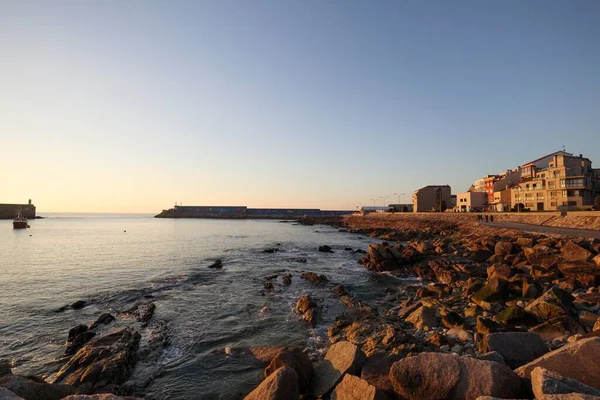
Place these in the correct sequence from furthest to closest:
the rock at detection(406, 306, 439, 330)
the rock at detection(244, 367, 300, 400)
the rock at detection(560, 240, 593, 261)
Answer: the rock at detection(560, 240, 593, 261)
the rock at detection(406, 306, 439, 330)
the rock at detection(244, 367, 300, 400)

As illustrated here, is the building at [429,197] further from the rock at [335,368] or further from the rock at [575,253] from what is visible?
the rock at [335,368]

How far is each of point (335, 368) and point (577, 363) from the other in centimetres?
427

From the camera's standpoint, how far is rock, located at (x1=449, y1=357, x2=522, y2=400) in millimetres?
4535

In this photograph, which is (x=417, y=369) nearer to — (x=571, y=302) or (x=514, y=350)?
(x=514, y=350)

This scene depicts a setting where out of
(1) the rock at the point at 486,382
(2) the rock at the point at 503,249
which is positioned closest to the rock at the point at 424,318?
(1) the rock at the point at 486,382

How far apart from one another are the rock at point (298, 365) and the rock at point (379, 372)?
4.59ft

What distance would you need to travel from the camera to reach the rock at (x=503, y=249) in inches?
833

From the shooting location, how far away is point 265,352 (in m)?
9.66

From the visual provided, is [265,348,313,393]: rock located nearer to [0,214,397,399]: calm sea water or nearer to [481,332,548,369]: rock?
[0,214,397,399]: calm sea water

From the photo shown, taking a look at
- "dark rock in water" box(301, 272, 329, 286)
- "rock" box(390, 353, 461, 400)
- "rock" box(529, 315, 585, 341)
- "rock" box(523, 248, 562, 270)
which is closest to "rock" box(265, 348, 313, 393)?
"rock" box(390, 353, 461, 400)

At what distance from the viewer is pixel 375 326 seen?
11094mm

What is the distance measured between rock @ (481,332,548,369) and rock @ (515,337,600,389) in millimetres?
1117

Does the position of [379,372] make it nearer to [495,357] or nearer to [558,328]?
[495,357]

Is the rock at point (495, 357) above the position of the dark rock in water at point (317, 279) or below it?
above
